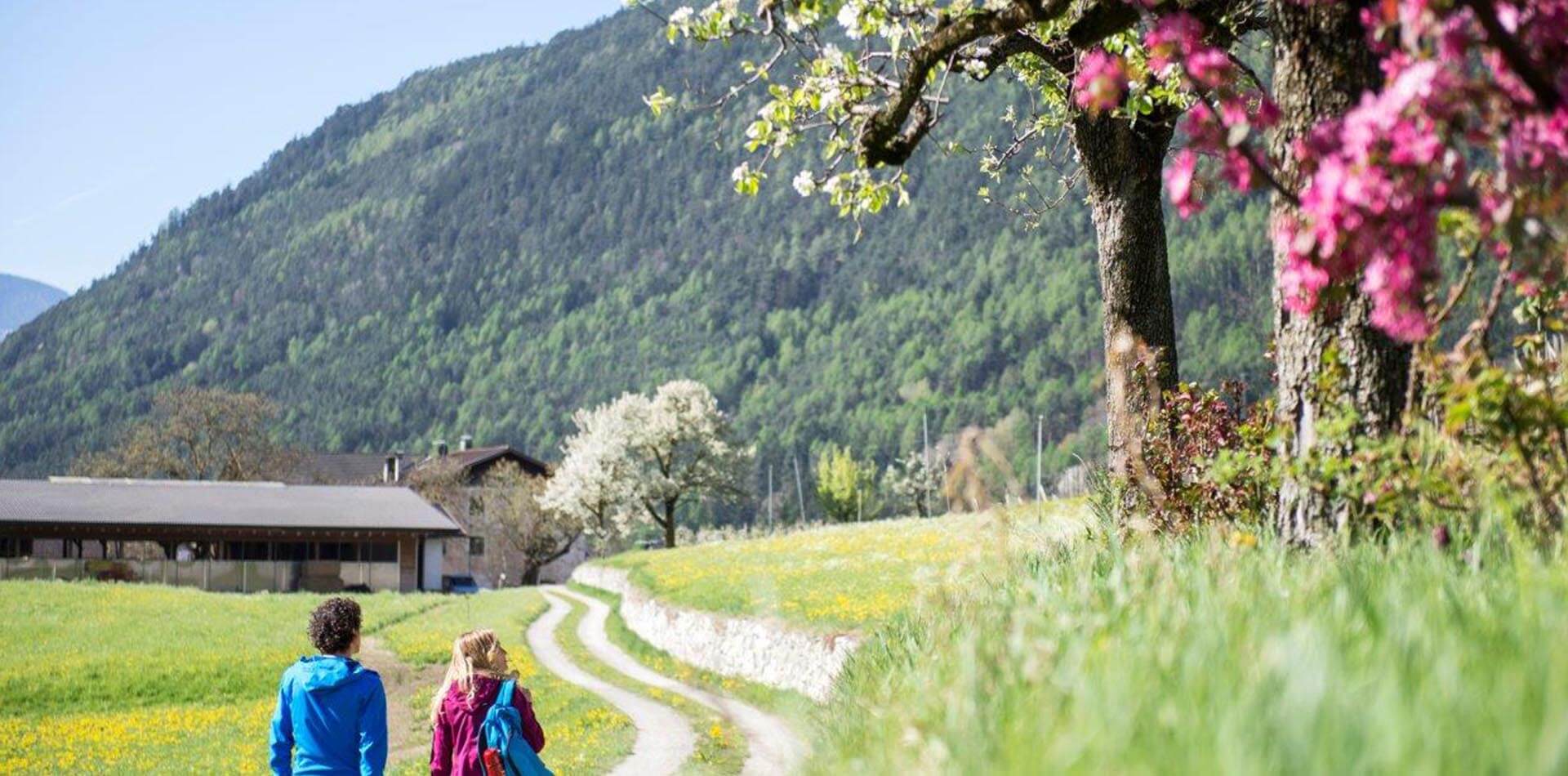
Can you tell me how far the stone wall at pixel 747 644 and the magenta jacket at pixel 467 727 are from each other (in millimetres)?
5609

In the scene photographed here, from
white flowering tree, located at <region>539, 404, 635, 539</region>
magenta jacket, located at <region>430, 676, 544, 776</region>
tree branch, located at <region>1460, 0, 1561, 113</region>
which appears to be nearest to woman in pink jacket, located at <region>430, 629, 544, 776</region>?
magenta jacket, located at <region>430, 676, 544, 776</region>

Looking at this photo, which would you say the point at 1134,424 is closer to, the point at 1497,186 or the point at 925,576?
the point at 925,576

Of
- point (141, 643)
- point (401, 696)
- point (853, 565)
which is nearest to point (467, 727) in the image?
point (401, 696)

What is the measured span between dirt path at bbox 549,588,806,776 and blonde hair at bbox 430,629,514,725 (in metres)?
A: 1.56

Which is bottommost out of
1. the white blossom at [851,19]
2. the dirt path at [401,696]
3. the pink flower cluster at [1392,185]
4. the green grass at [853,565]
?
the dirt path at [401,696]

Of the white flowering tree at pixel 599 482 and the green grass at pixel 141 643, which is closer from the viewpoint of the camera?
the green grass at pixel 141 643

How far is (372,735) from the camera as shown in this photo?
24.7 feet

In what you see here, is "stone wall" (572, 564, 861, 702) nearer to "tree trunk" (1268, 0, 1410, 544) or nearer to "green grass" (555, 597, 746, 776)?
"green grass" (555, 597, 746, 776)

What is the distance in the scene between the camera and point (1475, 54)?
171 inches

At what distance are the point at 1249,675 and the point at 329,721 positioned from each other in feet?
18.1

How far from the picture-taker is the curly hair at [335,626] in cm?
750

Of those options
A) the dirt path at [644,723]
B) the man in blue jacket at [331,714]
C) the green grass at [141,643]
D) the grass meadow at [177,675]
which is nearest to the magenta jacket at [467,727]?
the man in blue jacket at [331,714]

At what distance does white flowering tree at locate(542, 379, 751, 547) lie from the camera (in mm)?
81125

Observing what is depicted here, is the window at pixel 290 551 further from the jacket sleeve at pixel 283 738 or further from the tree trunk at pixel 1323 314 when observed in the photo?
the tree trunk at pixel 1323 314
